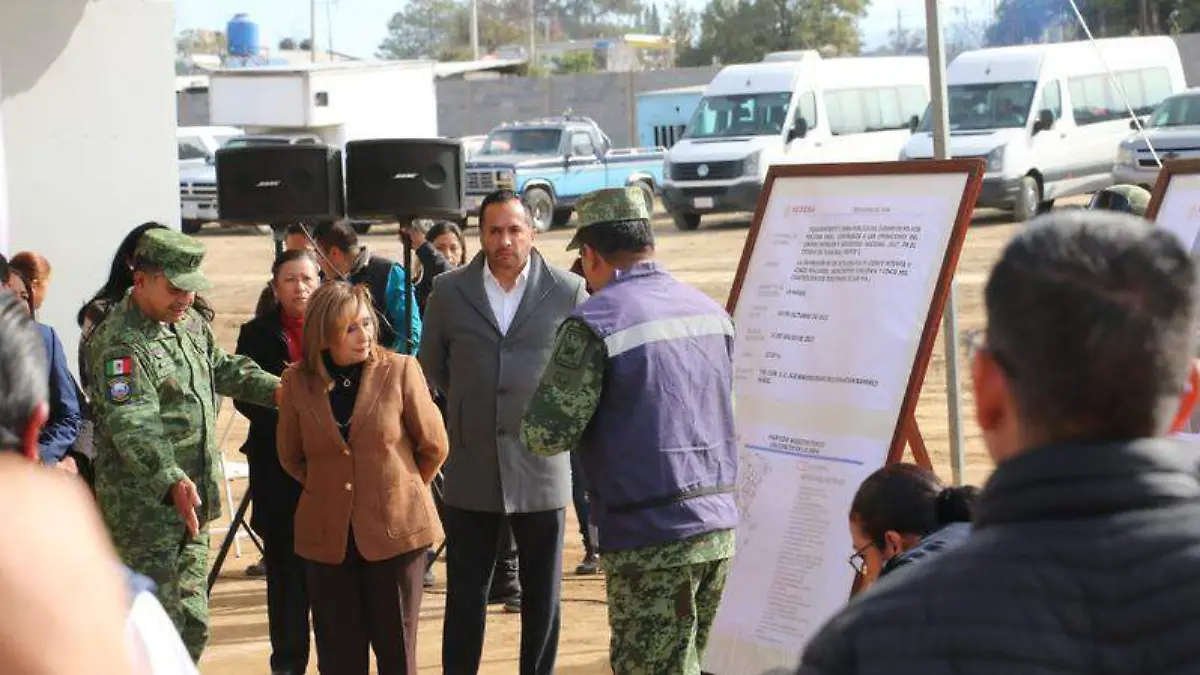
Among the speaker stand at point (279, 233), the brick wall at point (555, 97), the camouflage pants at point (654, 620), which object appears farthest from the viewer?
the brick wall at point (555, 97)

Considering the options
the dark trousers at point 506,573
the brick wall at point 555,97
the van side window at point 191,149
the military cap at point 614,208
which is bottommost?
the dark trousers at point 506,573

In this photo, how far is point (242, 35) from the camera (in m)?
53.3

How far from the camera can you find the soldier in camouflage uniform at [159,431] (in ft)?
18.4

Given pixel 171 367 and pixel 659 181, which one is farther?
pixel 659 181

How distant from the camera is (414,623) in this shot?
19.3ft

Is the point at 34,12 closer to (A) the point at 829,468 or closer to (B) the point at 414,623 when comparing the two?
(B) the point at 414,623

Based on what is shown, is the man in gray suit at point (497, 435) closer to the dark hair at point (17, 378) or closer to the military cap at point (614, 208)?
the military cap at point (614, 208)

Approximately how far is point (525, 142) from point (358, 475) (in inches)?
980

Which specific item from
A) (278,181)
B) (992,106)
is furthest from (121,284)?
(992,106)

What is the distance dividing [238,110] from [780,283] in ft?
98.8

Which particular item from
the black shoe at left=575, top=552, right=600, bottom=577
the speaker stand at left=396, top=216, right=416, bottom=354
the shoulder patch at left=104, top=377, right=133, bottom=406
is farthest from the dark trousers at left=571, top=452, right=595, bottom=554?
the shoulder patch at left=104, top=377, right=133, bottom=406

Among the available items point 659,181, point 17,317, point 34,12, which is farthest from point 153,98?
point 659,181

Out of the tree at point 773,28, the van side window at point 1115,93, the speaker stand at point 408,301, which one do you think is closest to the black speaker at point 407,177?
the speaker stand at point 408,301

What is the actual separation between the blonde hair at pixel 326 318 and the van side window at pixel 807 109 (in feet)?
73.2
